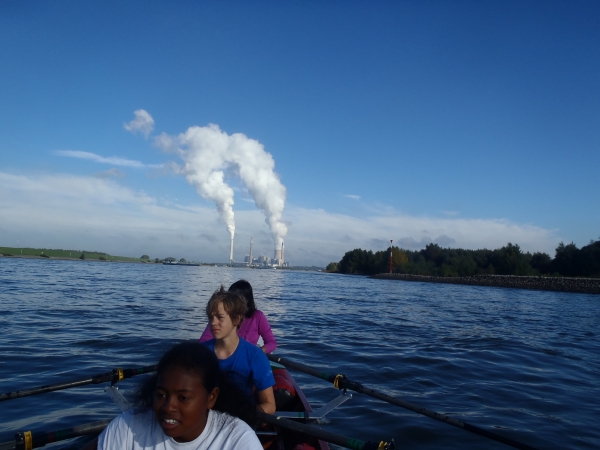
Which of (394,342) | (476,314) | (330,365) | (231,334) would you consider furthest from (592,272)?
(231,334)

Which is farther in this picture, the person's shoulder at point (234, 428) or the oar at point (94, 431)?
the oar at point (94, 431)

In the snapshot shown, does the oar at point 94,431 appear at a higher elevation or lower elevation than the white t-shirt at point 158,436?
lower

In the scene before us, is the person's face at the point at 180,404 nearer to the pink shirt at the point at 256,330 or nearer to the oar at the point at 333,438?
the oar at the point at 333,438

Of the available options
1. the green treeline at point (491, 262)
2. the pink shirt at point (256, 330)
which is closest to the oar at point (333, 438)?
the pink shirt at point (256, 330)

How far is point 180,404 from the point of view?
6.91 feet

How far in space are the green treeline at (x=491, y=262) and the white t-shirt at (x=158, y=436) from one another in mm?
74190

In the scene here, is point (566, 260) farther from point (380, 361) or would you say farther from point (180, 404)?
point (180, 404)

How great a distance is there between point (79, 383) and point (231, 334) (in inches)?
90.7

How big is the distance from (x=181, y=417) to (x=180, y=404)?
6 cm

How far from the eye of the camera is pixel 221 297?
3.79 metres

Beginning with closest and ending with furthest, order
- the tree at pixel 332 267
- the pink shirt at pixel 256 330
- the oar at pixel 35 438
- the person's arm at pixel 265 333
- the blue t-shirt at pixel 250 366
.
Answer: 1. the oar at pixel 35 438
2. the blue t-shirt at pixel 250 366
3. the pink shirt at pixel 256 330
4. the person's arm at pixel 265 333
5. the tree at pixel 332 267

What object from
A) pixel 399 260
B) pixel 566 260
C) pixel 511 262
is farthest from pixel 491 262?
pixel 399 260

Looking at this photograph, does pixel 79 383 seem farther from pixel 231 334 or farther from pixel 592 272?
pixel 592 272

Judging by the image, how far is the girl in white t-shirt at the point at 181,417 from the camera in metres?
2.11
